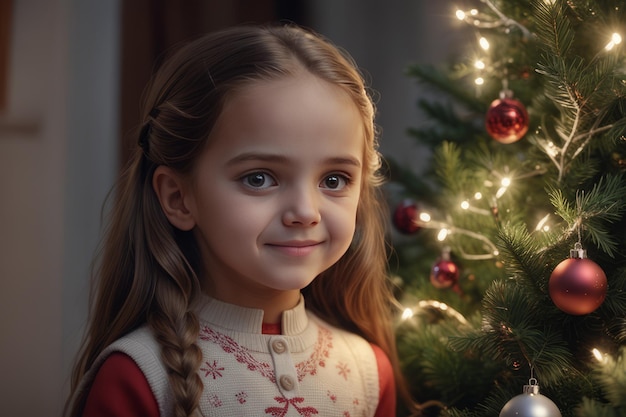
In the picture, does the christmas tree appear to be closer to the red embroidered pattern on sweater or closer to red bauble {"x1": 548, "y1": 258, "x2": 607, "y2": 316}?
red bauble {"x1": 548, "y1": 258, "x2": 607, "y2": 316}

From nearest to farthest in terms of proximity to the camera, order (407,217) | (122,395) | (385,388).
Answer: (122,395), (385,388), (407,217)

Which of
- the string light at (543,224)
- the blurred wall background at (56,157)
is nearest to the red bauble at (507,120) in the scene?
the string light at (543,224)

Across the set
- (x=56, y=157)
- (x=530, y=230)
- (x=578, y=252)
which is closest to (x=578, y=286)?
(x=578, y=252)

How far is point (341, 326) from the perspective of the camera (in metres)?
1.25

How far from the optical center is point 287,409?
1.02m

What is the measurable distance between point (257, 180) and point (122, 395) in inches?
13.4

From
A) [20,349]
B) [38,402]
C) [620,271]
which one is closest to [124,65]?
[20,349]

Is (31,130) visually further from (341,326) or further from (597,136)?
(597,136)

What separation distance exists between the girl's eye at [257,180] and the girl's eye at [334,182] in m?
0.09

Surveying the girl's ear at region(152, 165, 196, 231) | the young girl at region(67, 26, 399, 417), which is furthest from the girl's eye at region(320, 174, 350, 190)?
the girl's ear at region(152, 165, 196, 231)

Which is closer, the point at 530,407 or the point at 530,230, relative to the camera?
the point at 530,407

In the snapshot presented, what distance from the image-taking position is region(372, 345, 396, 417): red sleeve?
118 centimetres

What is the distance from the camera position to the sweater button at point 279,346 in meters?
1.06

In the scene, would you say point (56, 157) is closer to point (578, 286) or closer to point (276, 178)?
point (276, 178)
